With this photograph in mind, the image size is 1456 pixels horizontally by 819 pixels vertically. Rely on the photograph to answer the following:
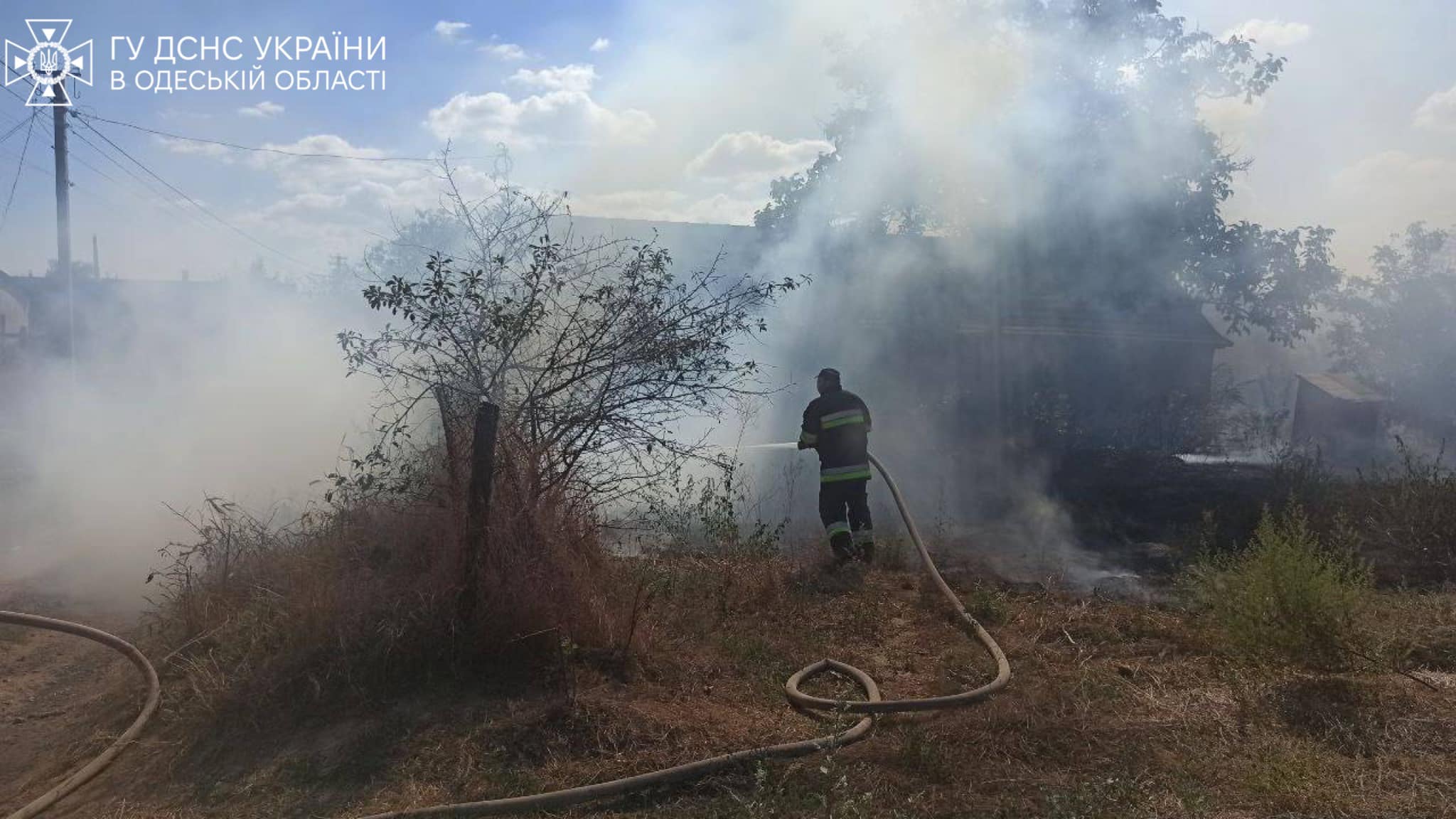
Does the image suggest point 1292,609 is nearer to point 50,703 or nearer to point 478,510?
point 478,510

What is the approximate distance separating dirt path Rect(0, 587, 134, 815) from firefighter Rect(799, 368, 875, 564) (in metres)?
4.94

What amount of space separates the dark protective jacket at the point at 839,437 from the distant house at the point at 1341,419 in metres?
13.3

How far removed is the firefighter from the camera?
8242 millimetres

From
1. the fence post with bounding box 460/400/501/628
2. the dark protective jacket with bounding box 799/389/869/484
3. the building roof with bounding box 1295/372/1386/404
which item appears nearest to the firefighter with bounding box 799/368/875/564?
the dark protective jacket with bounding box 799/389/869/484

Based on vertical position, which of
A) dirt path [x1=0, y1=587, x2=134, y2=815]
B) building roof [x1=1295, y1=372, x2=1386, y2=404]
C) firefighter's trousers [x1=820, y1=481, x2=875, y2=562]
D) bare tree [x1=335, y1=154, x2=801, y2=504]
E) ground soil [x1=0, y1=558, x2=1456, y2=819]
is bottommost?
dirt path [x1=0, y1=587, x2=134, y2=815]

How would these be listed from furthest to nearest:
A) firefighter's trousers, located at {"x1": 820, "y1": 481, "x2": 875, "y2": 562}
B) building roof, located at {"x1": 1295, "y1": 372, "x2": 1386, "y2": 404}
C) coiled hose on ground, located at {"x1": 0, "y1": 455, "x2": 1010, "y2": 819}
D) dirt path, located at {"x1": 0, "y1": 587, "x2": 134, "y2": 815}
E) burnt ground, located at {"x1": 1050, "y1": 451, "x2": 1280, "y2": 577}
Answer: building roof, located at {"x1": 1295, "y1": 372, "x2": 1386, "y2": 404}, burnt ground, located at {"x1": 1050, "y1": 451, "x2": 1280, "y2": 577}, firefighter's trousers, located at {"x1": 820, "y1": 481, "x2": 875, "y2": 562}, dirt path, located at {"x1": 0, "y1": 587, "x2": 134, "y2": 815}, coiled hose on ground, located at {"x1": 0, "y1": 455, "x2": 1010, "y2": 819}

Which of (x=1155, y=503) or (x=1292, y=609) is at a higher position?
(x=1292, y=609)

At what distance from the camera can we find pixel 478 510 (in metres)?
4.98

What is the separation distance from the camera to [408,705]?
181 inches

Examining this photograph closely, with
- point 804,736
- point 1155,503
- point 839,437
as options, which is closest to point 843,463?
point 839,437

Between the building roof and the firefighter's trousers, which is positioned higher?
the building roof

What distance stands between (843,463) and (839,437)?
0.69ft

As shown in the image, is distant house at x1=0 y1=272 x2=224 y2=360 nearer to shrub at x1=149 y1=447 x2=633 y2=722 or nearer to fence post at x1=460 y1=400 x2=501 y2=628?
shrub at x1=149 y1=447 x2=633 y2=722

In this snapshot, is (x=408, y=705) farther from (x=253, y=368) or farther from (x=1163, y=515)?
(x=253, y=368)
